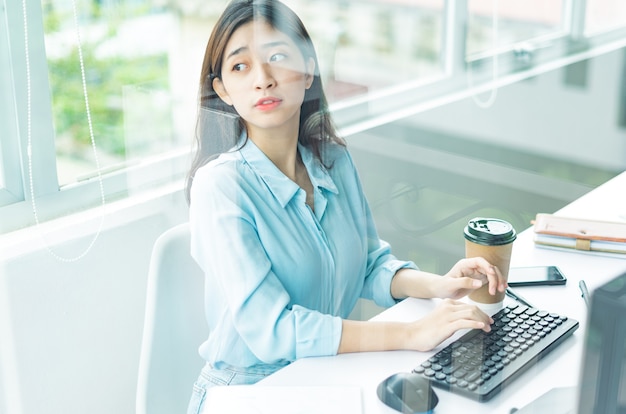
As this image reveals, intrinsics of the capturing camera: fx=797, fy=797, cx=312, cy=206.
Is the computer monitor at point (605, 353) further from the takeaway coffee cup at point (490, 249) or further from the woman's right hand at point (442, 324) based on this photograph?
the takeaway coffee cup at point (490, 249)

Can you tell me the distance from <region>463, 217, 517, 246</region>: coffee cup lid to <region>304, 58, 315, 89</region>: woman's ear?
34 cm

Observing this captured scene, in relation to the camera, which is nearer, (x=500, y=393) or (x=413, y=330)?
(x=500, y=393)

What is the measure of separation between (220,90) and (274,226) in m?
0.21

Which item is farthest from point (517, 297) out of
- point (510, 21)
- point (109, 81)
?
point (510, 21)

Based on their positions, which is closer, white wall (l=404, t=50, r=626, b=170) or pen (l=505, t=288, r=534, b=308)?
pen (l=505, t=288, r=534, b=308)

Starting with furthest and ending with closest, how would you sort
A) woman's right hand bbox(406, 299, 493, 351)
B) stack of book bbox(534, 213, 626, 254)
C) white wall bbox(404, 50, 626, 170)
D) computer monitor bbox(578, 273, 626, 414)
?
white wall bbox(404, 50, 626, 170)
stack of book bbox(534, 213, 626, 254)
woman's right hand bbox(406, 299, 493, 351)
computer monitor bbox(578, 273, 626, 414)

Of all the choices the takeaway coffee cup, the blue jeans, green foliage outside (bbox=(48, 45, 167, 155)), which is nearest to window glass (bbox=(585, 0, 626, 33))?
the takeaway coffee cup

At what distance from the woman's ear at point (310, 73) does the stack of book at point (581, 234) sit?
52cm

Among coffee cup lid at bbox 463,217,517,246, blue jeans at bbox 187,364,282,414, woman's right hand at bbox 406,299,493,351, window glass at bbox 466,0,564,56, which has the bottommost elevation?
blue jeans at bbox 187,364,282,414

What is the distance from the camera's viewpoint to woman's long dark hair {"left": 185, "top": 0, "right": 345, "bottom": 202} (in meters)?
1.14

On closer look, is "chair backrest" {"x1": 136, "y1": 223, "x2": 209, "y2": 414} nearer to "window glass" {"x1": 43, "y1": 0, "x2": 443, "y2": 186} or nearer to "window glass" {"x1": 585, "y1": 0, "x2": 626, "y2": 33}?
"window glass" {"x1": 43, "y1": 0, "x2": 443, "y2": 186}

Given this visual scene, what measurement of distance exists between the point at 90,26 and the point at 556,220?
887 millimetres

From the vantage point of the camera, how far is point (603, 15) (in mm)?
2043

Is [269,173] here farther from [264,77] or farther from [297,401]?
[297,401]
